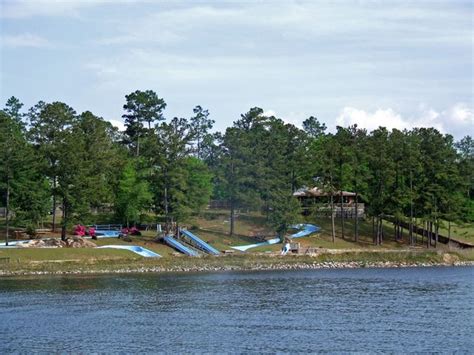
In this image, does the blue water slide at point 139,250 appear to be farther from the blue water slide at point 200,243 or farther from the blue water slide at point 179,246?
the blue water slide at point 200,243

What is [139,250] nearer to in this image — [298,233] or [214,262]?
[214,262]

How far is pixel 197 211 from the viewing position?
3767 inches

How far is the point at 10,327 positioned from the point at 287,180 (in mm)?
66450

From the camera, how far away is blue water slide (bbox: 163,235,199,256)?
83.9m

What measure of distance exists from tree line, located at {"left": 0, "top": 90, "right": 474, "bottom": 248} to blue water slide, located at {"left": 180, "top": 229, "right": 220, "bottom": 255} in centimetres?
248

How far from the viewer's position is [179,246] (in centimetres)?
8519

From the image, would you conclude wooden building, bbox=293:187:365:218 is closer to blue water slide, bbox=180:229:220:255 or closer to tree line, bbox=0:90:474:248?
tree line, bbox=0:90:474:248

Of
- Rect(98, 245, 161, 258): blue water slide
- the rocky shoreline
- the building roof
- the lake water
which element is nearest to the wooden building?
the building roof

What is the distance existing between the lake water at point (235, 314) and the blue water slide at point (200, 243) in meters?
16.3

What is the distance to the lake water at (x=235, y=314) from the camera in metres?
37.2

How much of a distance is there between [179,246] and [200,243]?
12.8ft

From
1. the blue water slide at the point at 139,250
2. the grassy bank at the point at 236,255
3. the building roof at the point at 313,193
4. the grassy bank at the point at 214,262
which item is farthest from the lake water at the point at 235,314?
the building roof at the point at 313,193

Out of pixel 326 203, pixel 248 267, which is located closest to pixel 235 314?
pixel 248 267

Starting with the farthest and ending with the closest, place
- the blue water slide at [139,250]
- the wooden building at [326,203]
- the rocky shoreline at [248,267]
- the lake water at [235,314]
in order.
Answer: the wooden building at [326,203], the blue water slide at [139,250], the rocky shoreline at [248,267], the lake water at [235,314]
